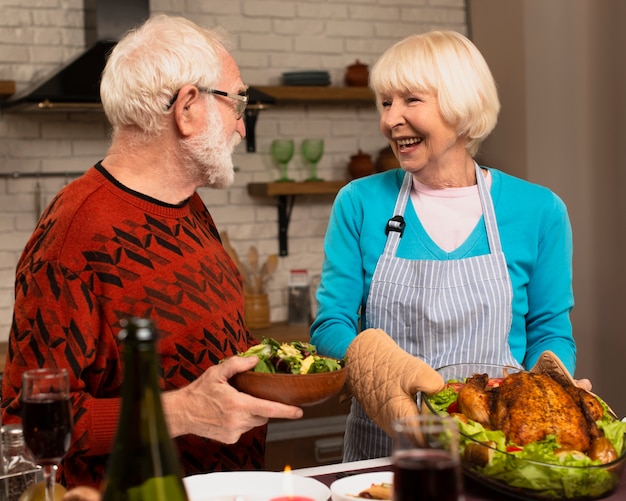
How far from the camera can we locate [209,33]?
6.25 feet

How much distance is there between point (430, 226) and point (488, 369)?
58cm

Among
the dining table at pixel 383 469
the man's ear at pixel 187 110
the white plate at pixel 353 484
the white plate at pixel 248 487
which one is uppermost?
the man's ear at pixel 187 110

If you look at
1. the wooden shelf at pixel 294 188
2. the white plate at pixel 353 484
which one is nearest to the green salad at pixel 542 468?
the white plate at pixel 353 484

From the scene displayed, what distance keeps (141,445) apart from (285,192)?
3161mm

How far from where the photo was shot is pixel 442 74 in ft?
7.01

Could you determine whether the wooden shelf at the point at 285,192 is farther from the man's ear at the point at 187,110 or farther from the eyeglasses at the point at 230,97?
the man's ear at the point at 187,110

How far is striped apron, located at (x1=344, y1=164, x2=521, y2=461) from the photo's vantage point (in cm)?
210

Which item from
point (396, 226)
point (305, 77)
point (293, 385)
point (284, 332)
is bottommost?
point (284, 332)

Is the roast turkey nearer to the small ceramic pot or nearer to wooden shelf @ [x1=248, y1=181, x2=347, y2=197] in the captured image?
wooden shelf @ [x1=248, y1=181, x2=347, y2=197]

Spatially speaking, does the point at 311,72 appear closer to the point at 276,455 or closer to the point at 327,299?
the point at 276,455

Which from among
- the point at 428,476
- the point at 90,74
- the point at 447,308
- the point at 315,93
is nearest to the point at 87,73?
the point at 90,74

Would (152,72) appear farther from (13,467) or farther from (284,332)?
(284,332)

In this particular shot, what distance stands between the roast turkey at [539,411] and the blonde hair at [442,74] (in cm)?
90

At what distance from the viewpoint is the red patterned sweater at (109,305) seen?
153 centimetres
